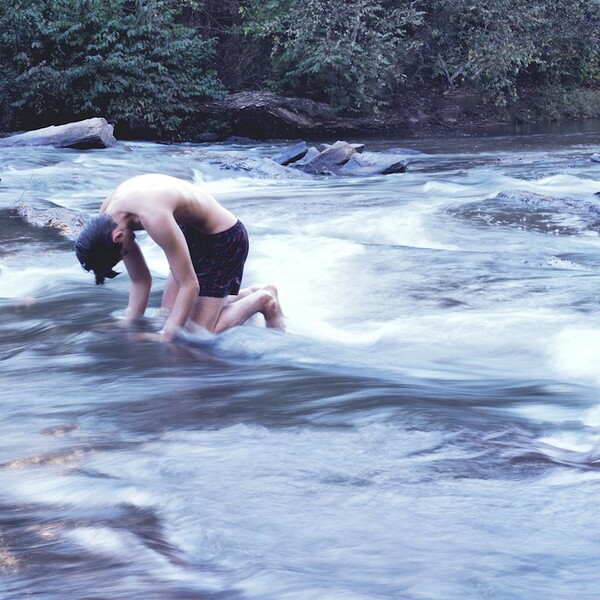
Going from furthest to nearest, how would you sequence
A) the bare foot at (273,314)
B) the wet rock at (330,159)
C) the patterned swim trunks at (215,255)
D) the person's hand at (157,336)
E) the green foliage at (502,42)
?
1. the green foliage at (502,42)
2. the wet rock at (330,159)
3. the bare foot at (273,314)
4. the patterned swim trunks at (215,255)
5. the person's hand at (157,336)

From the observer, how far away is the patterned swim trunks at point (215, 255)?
5.80 m

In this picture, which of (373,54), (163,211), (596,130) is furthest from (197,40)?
(163,211)

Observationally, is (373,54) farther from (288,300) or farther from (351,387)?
(351,387)

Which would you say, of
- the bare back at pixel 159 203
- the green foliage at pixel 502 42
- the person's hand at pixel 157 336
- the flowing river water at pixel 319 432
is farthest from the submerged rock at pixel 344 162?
the person's hand at pixel 157 336

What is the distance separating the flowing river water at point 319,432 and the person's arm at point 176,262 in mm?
183

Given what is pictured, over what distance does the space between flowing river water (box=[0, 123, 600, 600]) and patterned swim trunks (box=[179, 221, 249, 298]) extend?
1.03ft

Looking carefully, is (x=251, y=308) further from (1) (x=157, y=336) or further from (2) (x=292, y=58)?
(2) (x=292, y=58)

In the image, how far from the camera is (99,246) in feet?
16.4

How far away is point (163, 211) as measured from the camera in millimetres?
5094

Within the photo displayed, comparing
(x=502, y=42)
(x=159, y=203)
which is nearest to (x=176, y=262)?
(x=159, y=203)

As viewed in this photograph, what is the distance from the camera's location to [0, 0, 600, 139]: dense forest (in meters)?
23.1

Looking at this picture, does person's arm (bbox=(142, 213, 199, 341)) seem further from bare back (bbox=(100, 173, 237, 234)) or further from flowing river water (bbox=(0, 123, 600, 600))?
flowing river water (bbox=(0, 123, 600, 600))

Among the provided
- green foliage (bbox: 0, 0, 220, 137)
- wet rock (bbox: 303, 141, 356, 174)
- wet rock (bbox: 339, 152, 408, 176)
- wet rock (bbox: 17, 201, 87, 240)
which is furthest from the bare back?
green foliage (bbox: 0, 0, 220, 137)

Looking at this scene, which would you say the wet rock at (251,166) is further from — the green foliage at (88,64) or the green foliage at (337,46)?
the green foliage at (337,46)
